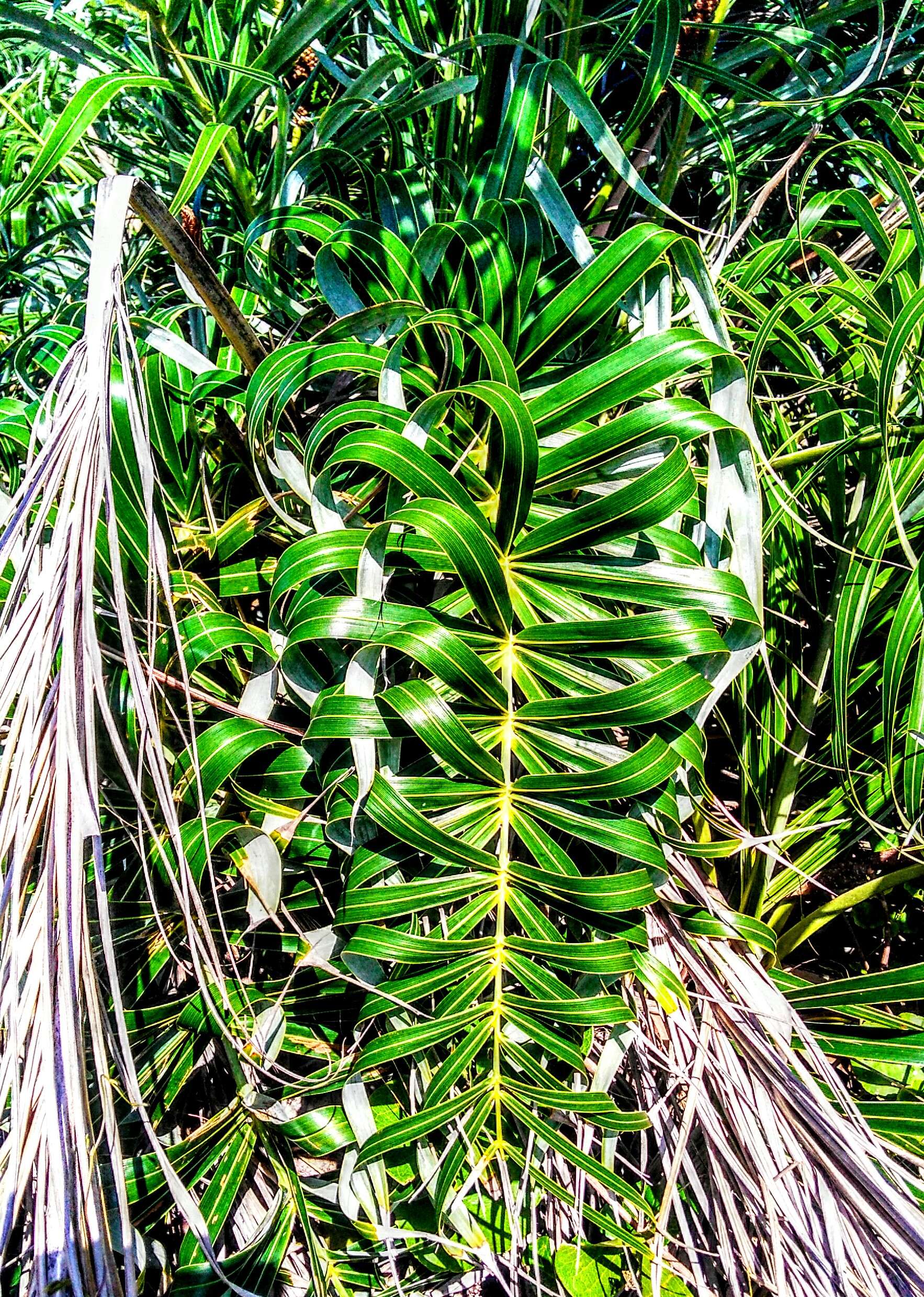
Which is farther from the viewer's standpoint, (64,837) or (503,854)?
(503,854)

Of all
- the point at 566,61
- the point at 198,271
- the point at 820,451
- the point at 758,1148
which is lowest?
the point at 758,1148

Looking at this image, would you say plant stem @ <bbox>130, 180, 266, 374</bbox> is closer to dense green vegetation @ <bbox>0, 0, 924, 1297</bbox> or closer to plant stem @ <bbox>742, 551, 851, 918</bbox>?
dense green vegetation @ <bbox>0, 0, 924, 1297</bbox>

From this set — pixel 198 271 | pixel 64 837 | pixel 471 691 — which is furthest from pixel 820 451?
pixel 64 837

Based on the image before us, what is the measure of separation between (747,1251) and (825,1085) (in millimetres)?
137

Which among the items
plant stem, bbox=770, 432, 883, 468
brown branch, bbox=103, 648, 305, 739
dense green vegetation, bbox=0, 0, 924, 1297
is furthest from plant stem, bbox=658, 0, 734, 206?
brown branch, bbox=103, 648, 305, 739

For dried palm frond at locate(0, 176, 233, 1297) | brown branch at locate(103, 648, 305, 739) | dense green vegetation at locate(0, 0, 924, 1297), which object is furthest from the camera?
brown branch at locate(103, 648, 305, 739)

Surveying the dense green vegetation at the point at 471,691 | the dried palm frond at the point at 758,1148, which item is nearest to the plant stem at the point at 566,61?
the dense green vegetation at the point at 471,691

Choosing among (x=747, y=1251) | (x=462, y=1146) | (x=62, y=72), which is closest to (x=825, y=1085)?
(x=747, y=1251)

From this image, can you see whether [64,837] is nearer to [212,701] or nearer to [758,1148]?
[212,701]

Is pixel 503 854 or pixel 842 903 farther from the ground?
pixel 503 854

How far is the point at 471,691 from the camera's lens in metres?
0.54

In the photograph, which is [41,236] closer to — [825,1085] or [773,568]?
[773,568]

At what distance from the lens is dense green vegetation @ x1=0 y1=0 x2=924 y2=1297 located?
1.70 feet

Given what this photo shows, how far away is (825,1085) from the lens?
0.63 meters
